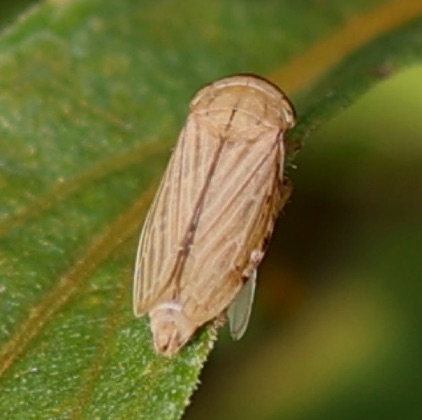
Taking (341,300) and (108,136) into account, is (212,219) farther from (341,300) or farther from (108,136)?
(341,300)

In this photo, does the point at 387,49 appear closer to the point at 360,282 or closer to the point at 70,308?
the point at 360,282

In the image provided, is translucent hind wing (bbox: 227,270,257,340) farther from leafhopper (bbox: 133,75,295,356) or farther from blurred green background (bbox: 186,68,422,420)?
blurred green background (bbox: 186,68,422,420)

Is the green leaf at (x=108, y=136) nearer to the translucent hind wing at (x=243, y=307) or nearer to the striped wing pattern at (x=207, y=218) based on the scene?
the striped wing pattern at (x=207, y=218)

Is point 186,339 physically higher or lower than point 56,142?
lower

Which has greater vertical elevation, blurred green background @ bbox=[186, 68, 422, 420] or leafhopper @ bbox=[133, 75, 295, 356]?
blurred green background @ bbox=[186, 68, 422, 420]

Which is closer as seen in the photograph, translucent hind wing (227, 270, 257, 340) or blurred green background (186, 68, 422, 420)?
translucent hind wing (227, 270, 257, 340)

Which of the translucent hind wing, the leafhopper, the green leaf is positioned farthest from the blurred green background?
the translucent hind wing

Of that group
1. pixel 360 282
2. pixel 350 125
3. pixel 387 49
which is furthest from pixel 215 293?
pixel 350 125

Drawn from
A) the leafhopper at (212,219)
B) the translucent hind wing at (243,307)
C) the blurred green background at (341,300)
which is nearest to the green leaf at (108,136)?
the leafhopper at (212,219)
